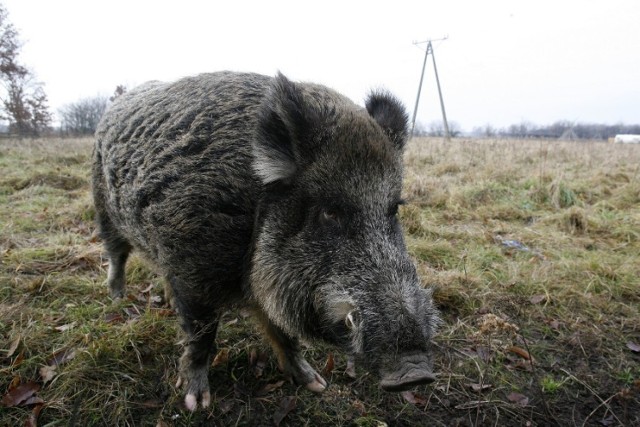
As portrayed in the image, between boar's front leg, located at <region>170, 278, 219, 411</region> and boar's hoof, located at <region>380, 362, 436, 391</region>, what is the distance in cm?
144

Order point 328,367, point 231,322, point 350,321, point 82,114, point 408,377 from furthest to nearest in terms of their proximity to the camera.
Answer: point 82,114
point 231,322
point 328,367
point 350,321
point 408,377

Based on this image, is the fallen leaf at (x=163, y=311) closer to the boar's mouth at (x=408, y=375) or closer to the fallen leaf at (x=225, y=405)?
the fallen leaf at (x=225, y=405)

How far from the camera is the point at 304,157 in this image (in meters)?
2.39

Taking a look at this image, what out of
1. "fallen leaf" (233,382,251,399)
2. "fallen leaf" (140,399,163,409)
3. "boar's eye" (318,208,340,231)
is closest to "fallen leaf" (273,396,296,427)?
"fallen leaf" (233,382,251,399)

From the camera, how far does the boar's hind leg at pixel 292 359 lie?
306cm

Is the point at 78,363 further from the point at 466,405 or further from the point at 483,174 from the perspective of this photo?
the point at 483,174

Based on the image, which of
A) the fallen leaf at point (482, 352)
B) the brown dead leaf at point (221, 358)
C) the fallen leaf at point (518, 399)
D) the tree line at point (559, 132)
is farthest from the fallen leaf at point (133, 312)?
the tree line at point (559, 132)

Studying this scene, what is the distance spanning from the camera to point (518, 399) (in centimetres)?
290

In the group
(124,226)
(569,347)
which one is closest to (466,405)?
(569,347)

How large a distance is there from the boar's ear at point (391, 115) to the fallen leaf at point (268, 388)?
1.95 meters

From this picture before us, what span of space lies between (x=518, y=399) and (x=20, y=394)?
334cm

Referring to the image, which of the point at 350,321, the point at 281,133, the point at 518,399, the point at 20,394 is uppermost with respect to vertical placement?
the point at 281,133

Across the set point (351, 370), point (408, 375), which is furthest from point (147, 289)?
point (408, 375)

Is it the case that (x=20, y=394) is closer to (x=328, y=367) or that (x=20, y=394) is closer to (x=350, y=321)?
(x=328, y=367)
